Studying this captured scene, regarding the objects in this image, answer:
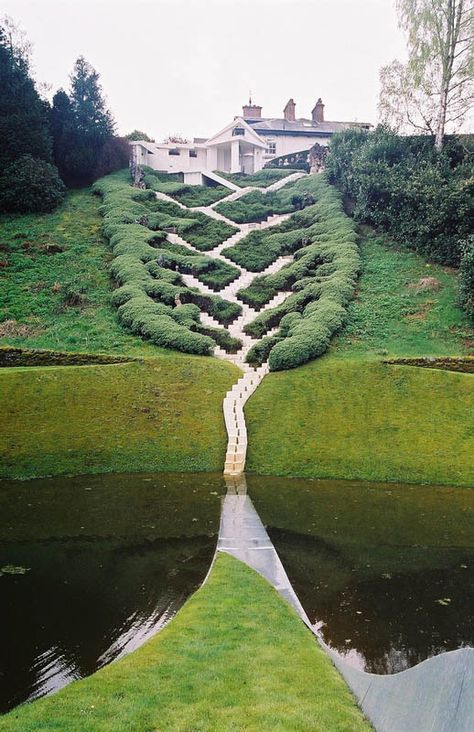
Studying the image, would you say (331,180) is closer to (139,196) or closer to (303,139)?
(139,196)

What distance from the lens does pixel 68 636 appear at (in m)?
7.67

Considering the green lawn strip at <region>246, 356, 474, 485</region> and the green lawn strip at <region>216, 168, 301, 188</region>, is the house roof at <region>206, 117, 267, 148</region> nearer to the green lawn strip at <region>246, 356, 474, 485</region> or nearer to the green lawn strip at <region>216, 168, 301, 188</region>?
the green lawn strip at <region>216, 168, 301, 188</region>

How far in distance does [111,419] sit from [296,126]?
54.3m

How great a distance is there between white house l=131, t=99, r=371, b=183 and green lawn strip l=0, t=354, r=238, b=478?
113 feet

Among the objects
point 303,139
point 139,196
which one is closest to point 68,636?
point 139,196

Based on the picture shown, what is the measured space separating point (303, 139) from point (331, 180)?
20.5 m

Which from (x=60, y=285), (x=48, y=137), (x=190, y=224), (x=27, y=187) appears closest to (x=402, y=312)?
(x=190, y=224)

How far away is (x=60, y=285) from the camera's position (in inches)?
1155

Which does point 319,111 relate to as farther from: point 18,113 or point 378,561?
point 378,561

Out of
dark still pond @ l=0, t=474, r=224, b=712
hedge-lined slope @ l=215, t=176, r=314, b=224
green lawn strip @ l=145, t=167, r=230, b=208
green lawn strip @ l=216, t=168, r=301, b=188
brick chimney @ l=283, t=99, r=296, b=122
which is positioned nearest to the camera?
dark still pond @ l=0, t=474, r=224, b=712

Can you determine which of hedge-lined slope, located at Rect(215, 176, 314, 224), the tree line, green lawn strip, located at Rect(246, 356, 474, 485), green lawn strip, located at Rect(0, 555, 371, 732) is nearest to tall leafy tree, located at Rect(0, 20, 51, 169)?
the tree line

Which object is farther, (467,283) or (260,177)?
(260,177)

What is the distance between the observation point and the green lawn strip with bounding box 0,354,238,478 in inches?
639

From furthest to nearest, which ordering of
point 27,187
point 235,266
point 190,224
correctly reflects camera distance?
point 27,187 < point 190,224 < point 235,266
